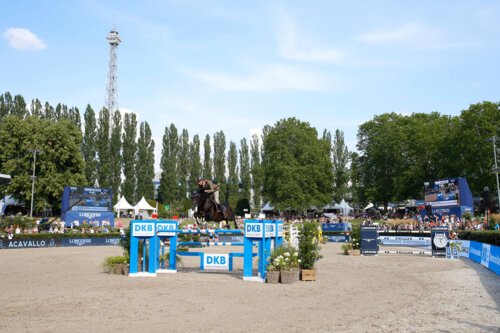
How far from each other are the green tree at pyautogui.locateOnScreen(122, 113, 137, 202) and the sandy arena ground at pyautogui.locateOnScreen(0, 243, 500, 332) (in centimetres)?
4880

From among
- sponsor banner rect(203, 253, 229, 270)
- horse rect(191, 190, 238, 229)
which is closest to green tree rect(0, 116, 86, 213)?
horse rect(191, 190, 238, 229)

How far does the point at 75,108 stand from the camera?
216 ft

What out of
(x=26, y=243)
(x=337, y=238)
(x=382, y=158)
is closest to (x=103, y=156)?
(x=26, y=243)

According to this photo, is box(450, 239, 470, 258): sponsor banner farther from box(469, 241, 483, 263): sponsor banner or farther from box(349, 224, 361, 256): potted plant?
box(349, 224, 361, 256): potted plant

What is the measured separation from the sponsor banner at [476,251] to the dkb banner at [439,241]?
1.35m

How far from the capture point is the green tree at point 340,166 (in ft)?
247

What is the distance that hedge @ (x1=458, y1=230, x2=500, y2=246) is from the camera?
66.9ft

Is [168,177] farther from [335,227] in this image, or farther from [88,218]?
[335,227]

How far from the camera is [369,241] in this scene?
84.8 feet

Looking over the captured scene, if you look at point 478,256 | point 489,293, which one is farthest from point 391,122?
point 489,293

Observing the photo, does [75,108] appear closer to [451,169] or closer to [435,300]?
[451,169]

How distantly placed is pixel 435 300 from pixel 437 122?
52.8 metres

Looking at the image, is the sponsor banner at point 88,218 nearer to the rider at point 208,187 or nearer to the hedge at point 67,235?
the hedge at point 67,235

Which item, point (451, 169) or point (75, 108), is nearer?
point (451, 169)
